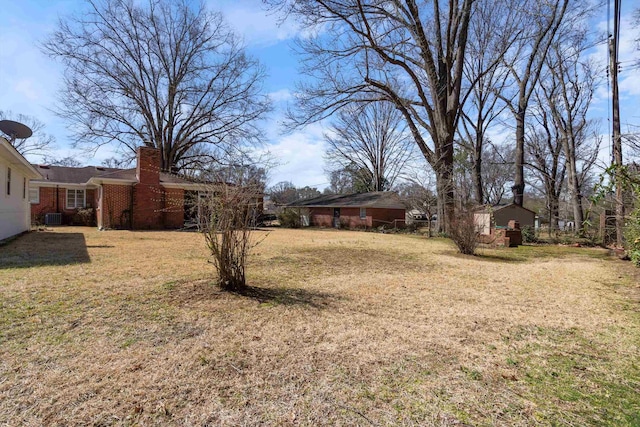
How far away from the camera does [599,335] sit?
4.00 m

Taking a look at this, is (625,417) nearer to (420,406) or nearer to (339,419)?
(420,406)

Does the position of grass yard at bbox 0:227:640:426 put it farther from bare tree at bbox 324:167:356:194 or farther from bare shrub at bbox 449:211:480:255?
bare tree at bbox 324:167:356:194

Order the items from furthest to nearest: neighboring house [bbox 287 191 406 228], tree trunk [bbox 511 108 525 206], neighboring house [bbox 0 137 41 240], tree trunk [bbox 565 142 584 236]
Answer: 1. neighboring house [bbox 287 191 406 228]
2. tree trunk [bbox 565 142 584 236]
3. tree trunk [bbox 511 108 525 206]
4. neighboring house [bbox 0 137 41 240]

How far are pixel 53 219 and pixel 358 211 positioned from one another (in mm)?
19986

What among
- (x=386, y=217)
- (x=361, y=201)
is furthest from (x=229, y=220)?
(x=361, y=201)

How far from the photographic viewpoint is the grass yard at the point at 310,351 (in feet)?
7.71

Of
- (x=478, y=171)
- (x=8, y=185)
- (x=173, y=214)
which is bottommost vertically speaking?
(x=173, y=214)

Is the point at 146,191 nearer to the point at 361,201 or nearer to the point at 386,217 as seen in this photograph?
the point at 361,201

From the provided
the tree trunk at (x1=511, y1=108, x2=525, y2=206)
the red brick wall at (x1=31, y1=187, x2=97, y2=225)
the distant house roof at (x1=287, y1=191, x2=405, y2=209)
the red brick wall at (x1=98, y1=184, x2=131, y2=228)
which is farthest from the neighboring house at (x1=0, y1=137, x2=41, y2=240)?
the tree trunk at (x1=511, y1=108, x2=525, y2=206)

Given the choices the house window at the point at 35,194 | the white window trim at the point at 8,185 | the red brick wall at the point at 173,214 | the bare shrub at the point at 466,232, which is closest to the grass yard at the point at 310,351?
the bare shrub at the point at 466,232

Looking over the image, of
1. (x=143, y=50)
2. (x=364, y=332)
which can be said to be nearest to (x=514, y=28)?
(x=364, y=332)

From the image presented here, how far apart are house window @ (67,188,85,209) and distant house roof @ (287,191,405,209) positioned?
16673 mm

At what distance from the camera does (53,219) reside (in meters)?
20.8

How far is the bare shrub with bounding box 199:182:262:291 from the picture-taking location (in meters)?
4.88
